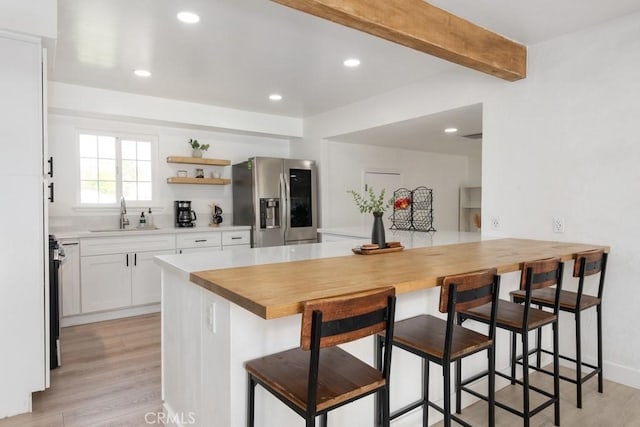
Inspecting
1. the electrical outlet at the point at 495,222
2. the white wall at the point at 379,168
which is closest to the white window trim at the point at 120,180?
the white wall at the point at 379,168

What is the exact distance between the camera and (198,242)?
4578 mm

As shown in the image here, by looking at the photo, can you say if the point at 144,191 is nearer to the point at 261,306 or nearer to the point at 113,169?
the point at 113,169

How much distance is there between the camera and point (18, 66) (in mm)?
2180

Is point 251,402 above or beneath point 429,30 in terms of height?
beneath

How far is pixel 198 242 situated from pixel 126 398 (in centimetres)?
234

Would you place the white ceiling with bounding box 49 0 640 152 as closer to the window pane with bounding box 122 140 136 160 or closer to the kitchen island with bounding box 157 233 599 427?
the window pane with bounding box 122 140 136 160

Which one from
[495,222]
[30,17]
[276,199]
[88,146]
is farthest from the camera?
[276,199]

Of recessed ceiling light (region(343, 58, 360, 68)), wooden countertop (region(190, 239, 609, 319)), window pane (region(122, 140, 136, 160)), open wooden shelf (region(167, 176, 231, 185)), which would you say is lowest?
wooden countertop (region(190, 239, 609, 319))

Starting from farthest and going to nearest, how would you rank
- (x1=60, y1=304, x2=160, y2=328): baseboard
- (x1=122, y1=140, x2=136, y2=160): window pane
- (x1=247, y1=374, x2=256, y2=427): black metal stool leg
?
1. (x1=122, y1=140, x2=136, y2=160): window pane
2. (x1=60, y1=304, x2=160, y2=328): baseboard
3. (x1=247, y1=374, x2=256, y2=427): black metal stool leg

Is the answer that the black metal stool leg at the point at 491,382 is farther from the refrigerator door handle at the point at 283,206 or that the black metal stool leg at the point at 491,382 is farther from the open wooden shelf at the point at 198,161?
the open wooden shelf at the point at 198,161

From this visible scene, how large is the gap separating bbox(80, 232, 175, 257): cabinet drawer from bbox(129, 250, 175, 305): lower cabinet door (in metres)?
0.07

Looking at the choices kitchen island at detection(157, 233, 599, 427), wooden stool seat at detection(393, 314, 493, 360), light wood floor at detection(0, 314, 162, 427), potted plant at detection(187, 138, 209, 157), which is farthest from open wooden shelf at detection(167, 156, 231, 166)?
wooden stool seat at detection(393, 314, 493, 360)

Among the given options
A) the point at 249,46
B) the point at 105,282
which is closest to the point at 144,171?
the point at 105,282

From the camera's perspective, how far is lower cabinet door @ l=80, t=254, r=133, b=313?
12.8 feet
